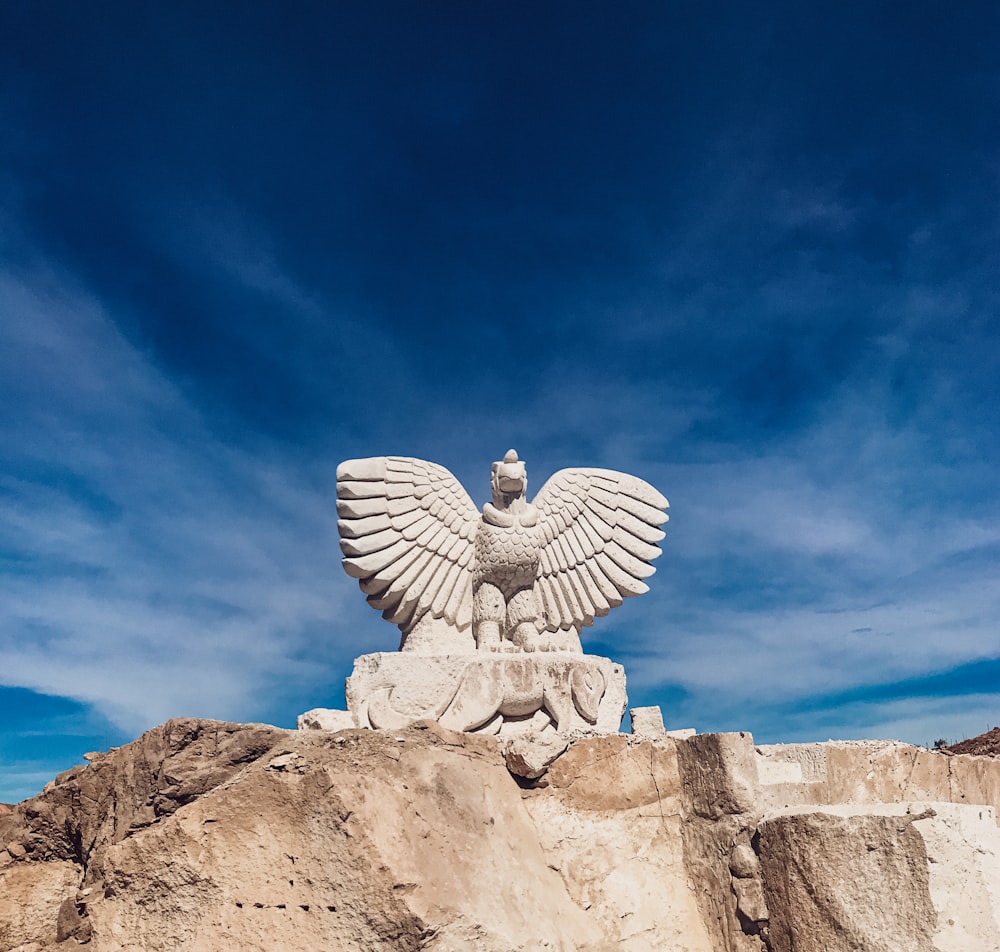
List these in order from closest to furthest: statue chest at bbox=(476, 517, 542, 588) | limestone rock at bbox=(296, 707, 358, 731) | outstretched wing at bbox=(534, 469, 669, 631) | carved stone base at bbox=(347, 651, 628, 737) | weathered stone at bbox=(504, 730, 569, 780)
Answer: weathered stone at bbox=(504, 730, 569, 780)
limestone rock at bbox=(296, 707, 358, 731)
carved stone base at bbox=(347, 651, 628, 737)
statue chest at bbox=(476, 517, 542, 588)
outstretched wing at bbox=(534, 469, 669, 631)

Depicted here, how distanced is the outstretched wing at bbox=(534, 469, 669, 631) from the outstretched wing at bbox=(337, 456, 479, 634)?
1.75 ft

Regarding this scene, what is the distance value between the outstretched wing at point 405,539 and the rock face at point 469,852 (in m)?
2.15

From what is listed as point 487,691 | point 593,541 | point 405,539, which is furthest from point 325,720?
point 593,541

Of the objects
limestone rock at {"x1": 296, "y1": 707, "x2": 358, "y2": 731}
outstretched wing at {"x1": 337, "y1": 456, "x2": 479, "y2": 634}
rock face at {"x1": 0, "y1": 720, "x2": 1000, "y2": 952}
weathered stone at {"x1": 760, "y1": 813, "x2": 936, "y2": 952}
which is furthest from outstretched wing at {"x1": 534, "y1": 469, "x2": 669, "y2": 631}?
weathered stone at {"x1": 760, "y1": 813, "x2": 936, "y2": 952}

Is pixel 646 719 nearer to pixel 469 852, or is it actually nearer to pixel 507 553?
pixel 507 553

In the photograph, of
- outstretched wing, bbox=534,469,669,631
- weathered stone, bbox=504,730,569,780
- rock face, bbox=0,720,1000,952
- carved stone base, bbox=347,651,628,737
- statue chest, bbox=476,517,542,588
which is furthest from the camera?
outstretched wing, bbox=534,469,669,631

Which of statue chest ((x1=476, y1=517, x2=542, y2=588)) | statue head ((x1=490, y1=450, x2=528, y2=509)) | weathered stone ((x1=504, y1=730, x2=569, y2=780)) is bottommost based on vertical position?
weathered stone ((x1=504, y1=730, x2=569, y2=780))

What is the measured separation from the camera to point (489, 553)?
229 inches

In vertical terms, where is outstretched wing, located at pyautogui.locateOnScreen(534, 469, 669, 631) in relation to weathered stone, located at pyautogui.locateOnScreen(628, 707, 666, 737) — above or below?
above

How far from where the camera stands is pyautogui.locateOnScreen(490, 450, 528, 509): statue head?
5852mm

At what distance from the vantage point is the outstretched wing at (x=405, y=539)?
5.70m

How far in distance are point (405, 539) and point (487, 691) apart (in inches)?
46.8

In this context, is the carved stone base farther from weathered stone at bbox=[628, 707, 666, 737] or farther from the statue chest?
the statue chest

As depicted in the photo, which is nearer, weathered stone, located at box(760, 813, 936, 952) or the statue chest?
weathered stone, located at box(760, 813, 936, 952)
